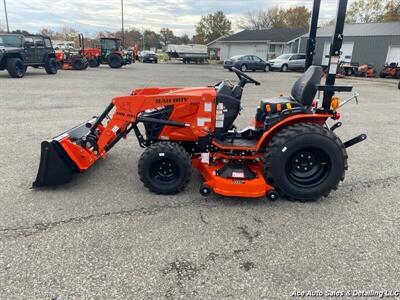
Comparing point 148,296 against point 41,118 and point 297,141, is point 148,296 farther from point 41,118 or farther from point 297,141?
point 41,118

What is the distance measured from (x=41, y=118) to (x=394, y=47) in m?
28.6

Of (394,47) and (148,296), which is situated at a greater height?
(394,47)

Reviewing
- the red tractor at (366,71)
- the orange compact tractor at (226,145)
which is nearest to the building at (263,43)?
the red tractor at (366,71)

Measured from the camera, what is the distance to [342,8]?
3.43 metres

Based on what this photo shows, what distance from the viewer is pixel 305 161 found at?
3.66 meters

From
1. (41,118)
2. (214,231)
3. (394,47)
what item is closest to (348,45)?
(394,47)

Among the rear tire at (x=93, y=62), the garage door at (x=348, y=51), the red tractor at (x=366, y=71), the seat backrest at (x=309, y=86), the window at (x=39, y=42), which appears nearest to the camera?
the seat backrest at (x=309, y=86)

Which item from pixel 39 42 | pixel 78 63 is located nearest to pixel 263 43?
pixel 78 63

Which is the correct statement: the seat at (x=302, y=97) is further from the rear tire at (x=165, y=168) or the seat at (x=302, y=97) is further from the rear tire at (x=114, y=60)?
the rear tire at (x=114, y=60)

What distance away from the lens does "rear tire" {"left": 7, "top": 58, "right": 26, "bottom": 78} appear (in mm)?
14398

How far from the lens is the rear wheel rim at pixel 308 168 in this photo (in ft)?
11.8

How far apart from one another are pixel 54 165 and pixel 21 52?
13693 mm

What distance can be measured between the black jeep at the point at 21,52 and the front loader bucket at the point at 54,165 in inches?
519

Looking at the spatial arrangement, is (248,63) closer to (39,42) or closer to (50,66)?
(50,66)
